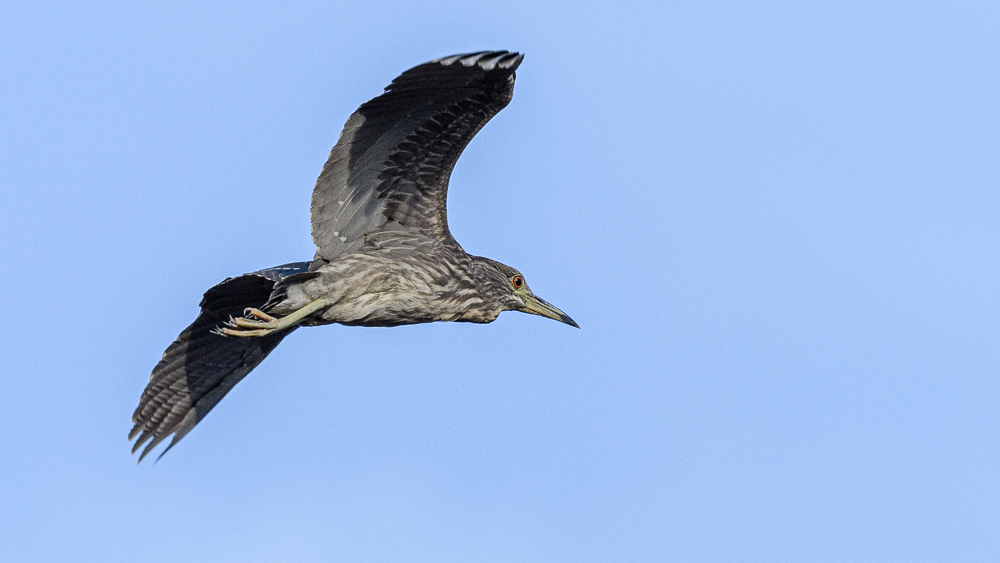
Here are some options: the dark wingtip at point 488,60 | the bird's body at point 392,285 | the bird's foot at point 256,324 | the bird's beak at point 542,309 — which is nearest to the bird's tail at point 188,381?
the bird's foot at point 256,324

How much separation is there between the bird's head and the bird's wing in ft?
1.76

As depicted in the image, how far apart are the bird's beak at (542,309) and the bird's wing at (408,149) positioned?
1243 millimetres

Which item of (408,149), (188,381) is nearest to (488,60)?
(408,149)

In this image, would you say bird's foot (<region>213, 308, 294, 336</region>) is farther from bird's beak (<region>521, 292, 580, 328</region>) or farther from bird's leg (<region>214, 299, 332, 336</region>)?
bird's beak (<region>521, 292, 580, 328</region>)

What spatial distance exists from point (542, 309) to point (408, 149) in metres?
2.36

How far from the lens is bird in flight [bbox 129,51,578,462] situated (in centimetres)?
1071

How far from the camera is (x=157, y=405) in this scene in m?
12.0

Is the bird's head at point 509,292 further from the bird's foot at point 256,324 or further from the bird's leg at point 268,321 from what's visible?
the bird's foot at point 256,324

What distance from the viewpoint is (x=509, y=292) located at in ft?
40.1

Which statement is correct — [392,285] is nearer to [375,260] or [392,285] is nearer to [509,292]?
[375,260]

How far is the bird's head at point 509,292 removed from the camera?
11906 millimetres

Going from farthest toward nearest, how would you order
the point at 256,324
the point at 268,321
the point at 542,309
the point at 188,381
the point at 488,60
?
the point at 542,309, the point at 188,381, the point at 268,321, the point at 256,324, the point at 488,60

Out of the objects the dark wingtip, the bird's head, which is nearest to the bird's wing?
the dark wingtip

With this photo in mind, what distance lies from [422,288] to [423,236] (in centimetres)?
50
